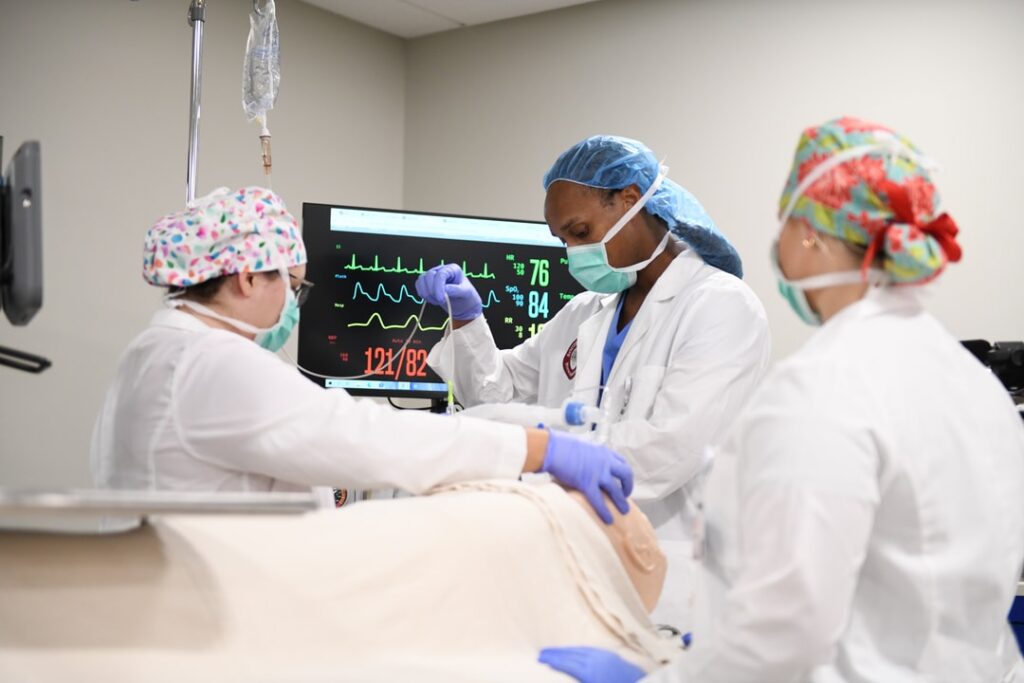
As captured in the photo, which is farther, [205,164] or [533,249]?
[205,164]

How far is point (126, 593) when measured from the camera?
3.49ft

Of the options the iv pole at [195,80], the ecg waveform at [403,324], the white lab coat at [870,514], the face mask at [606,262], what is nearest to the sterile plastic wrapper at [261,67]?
the iv pole at [195,80]

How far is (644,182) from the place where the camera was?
7.56ft

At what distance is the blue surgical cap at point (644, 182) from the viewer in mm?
2289

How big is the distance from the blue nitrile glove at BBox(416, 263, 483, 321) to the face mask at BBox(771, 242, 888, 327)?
4.28 ft

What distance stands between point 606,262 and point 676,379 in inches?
14.1

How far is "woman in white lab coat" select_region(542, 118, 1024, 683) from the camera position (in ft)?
3.49

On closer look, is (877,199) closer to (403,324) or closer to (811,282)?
(811,282)

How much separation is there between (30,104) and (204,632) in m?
2.64

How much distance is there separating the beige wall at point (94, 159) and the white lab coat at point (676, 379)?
5.75 feet

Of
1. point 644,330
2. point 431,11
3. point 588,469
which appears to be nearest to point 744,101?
point 431,11

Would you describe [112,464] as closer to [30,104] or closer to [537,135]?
[30,104]

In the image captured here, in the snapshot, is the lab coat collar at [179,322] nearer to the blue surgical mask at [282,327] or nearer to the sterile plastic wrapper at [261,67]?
the blue surgical mask at [282,327]

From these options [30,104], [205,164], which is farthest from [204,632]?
[205,164]
